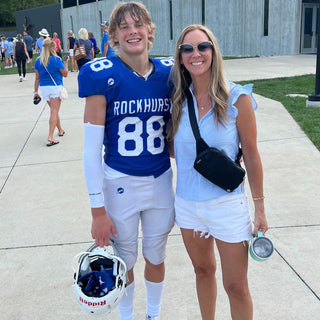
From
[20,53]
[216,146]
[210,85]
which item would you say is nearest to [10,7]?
[20,53]

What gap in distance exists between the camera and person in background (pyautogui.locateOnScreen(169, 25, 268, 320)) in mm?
2109

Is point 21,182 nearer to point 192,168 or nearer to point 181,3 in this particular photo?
point 192,168

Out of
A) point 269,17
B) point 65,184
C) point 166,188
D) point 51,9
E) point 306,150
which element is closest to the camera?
point 166,188

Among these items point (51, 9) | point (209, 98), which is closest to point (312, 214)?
point (209, 98)

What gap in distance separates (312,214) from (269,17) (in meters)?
19.1

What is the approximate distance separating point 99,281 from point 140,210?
457 millimetres

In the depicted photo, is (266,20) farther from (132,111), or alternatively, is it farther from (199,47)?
(132,111)

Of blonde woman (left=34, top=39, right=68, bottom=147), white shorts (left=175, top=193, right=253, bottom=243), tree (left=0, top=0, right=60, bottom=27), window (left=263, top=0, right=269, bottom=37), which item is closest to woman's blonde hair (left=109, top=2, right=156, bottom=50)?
white shorts (left=175, top=193, right=253, bottom=243)

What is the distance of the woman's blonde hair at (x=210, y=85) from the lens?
2.10 metres

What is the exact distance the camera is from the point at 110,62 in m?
2.18

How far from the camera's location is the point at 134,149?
7.32 ft

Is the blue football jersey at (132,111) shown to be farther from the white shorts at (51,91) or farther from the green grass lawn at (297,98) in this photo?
the white shorts at (51,91)

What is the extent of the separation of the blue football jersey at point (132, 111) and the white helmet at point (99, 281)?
0.50 m

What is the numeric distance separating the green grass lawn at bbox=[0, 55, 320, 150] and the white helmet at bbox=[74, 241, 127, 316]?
4.72 m
